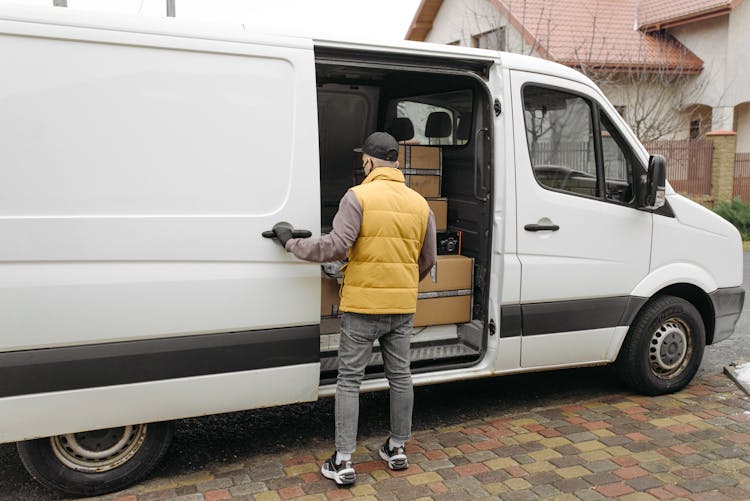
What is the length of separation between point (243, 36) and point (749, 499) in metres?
3.40

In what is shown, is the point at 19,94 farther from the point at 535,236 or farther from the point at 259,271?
the point at 535,236

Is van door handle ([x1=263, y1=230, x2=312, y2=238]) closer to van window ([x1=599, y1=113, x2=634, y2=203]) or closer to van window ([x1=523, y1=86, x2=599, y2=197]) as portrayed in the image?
van window ([x1=523, y1=86, x2=599, y2=197])

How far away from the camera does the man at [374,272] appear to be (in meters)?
3.78

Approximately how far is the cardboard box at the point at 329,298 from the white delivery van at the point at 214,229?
22 centimetres

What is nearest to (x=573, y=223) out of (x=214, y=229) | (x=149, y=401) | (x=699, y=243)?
(x=699, y=243)

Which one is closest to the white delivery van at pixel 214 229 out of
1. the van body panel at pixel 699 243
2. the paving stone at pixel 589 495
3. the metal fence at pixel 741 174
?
the van body panel at pixel 699 243

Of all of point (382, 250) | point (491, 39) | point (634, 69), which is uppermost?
point (491, 39)

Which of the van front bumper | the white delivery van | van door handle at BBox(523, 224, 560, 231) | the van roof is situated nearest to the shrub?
the van front bumper

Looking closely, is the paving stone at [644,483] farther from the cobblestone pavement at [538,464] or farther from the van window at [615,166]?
the van window at [615,166]

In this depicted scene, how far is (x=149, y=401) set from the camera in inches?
143

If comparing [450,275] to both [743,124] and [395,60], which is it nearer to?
[395,60]

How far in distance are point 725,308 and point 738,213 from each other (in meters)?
12.3

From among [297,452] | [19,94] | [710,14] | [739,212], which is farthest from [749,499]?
[710,14]

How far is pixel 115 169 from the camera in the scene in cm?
348
